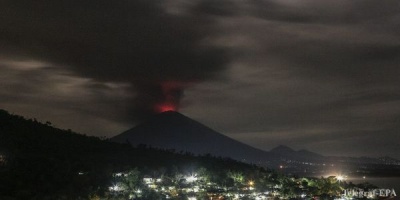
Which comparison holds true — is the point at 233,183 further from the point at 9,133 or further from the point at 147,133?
the point at 147,133

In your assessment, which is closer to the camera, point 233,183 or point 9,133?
point 9,133

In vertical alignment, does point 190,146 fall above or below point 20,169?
above

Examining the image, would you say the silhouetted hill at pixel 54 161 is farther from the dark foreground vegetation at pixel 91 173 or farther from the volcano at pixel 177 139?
the volcano at pixel 177 139

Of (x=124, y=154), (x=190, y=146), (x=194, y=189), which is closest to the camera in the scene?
(x=194, y=189)

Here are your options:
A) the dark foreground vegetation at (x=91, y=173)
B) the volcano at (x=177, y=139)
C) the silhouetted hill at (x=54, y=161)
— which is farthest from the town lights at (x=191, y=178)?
the volcano at (x=177, y=139)

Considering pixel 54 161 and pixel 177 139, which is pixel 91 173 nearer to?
pixel 54 161

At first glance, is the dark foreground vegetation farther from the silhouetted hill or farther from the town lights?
the town lights

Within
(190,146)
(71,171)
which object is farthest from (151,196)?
(190,146)

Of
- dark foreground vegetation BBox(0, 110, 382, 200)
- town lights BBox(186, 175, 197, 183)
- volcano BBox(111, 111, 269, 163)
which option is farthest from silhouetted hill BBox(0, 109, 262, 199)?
volcano BBox(111, 111, 269, 163)

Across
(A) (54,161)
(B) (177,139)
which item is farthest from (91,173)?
(B) (177,139)
